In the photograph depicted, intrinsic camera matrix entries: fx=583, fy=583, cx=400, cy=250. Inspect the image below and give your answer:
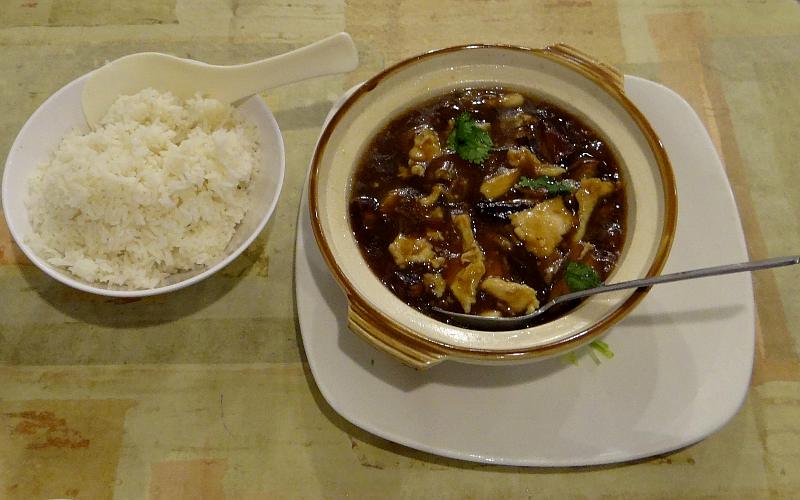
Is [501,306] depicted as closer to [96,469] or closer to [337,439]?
[337,439]

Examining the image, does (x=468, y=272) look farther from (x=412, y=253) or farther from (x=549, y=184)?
(x=549, y=184)

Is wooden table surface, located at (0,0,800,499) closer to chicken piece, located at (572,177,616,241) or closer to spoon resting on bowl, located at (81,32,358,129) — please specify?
spoon resting on bowl, located at (81,32,358,129)

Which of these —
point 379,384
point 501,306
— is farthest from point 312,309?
point 501,306

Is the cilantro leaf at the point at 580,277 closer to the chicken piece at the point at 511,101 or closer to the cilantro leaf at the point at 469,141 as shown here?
the cilantro leaf at the point at 469,141

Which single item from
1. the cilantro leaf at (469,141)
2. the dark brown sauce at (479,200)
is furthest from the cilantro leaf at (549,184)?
the cilantro leaf at (469,141)

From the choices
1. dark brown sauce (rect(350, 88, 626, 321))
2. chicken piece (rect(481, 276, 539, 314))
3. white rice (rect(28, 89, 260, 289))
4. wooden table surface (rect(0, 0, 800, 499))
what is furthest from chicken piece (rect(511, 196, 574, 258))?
white rice (rect(28, 89, 260, 289))
